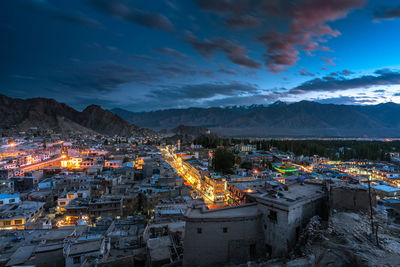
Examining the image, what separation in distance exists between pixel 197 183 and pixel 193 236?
32.5 metres

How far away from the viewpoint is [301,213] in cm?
1064

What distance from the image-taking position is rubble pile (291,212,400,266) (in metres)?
7.57

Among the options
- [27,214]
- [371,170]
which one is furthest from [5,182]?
[371,170]

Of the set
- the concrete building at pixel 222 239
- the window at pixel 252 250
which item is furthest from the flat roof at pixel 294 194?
the window at pixel 252 250

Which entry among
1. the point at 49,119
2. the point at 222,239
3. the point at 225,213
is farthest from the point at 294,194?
the point at 49,119

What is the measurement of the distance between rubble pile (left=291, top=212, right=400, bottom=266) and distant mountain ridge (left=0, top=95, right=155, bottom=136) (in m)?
165

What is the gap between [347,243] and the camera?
27.5 feet

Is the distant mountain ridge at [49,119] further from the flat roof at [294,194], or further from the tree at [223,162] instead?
the flat roof at [294,194]

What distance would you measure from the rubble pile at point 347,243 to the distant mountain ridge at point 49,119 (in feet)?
541

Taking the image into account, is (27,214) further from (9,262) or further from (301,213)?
(301,213)

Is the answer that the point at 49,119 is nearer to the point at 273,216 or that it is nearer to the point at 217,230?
the point at 217,230

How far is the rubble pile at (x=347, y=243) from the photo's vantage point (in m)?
7.57

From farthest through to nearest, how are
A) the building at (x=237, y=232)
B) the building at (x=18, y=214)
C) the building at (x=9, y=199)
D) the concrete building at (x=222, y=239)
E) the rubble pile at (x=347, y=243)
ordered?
the building at (x=9, y=199) → the building at (x=18, y=214) → the concrete building at (x=222, y=239) → the building at (x=237, y=232) → the rubble pile at (x=347, y=243)

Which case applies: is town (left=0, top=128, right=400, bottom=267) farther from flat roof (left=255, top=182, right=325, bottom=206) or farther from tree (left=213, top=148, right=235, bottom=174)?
tree (left=213, top=148, right=235, bottom=174)
